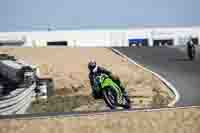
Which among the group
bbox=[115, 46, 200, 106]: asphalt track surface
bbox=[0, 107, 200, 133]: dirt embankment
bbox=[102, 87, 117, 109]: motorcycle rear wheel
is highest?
bbox=[115, 46, 200, 106]: asphalt track surface

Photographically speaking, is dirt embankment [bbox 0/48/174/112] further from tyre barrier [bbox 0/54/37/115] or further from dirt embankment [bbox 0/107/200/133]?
dirt embankment [bbox 0/107/200/133]

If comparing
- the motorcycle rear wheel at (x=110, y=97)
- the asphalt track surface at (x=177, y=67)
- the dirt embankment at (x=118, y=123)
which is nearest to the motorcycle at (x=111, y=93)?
the motorcycle rear wheel at (x=110, y=97)

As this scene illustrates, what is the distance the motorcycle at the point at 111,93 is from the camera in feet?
48.2

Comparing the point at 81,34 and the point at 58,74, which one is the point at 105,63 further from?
the point at 81,34

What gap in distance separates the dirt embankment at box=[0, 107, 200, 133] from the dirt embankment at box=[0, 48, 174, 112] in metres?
5.33

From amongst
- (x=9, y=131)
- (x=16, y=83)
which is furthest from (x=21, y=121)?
(x=16, y=83)

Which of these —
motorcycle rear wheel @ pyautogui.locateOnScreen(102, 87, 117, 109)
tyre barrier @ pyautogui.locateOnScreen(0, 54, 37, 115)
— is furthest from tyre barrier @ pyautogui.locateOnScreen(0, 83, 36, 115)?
motorcycle rear wheel @ pyautogui.locateOnScreen(102, 87, 117, 109)

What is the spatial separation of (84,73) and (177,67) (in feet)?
18.6

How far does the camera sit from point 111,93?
14.9 meters

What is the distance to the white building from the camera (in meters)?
62.8

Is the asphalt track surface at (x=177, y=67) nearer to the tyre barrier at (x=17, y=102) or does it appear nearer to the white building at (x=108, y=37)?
the tyre barrier at (x=17, y=102)

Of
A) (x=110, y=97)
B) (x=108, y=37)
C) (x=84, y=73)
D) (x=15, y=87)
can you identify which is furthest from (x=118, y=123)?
(x=108, y=37)

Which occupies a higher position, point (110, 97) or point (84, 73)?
point (84, 73)

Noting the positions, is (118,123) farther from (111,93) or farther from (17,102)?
(17,102)
